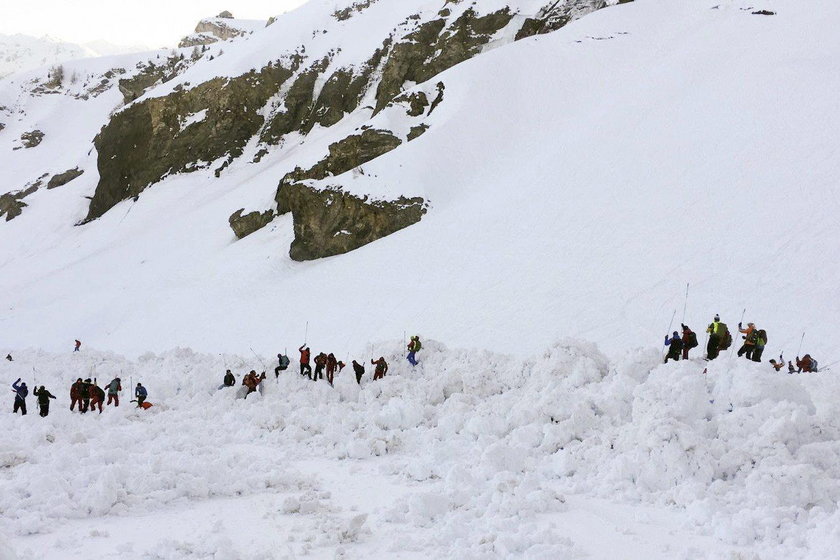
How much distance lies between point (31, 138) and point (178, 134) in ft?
116

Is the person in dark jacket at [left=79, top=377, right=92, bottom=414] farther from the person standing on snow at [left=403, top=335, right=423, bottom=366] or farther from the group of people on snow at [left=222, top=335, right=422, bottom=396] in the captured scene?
the person standing on snow at [left=403, top=335, right=423, bottom=366]

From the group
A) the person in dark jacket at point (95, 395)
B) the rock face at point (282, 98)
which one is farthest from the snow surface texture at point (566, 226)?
the person in dark jacket at point (95, 395)

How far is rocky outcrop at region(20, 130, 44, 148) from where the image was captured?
75938mm

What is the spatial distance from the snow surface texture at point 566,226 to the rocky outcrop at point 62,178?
18.9m

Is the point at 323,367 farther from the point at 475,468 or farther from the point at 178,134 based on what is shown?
the point at 178,134

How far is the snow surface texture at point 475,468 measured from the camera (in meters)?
6.43

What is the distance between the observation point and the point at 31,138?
252ft

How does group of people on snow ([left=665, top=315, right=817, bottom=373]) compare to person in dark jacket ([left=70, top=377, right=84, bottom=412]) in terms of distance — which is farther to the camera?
person in dark jacket ([left=70, top=377, right=84, bottom=412])

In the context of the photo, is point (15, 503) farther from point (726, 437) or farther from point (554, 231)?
point (554, 231)

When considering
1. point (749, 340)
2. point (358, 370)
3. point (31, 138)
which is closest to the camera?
point (749, 340)

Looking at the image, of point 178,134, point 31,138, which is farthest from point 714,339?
point 31,138

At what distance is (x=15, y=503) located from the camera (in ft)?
23.6

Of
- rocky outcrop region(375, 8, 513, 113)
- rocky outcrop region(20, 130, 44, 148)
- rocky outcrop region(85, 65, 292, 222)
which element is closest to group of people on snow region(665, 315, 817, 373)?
rocky outcrop region(375, 8, 513, 113)

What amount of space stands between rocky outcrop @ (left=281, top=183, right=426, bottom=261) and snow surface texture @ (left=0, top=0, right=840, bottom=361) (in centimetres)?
103
